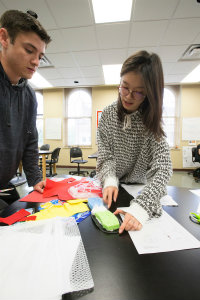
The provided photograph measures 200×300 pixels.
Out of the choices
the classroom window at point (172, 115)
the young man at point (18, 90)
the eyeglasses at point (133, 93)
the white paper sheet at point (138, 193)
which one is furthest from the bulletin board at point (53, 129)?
the eyeglasses at point (133, 93)

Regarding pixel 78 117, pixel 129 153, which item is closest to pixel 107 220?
pixel 129 153

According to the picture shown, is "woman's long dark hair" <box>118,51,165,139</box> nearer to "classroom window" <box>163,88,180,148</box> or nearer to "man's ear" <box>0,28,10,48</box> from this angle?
"man's ear" <box>0,28,10,48</box>

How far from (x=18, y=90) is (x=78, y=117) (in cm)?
468

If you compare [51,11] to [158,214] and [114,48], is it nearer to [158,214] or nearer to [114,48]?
[114,48]

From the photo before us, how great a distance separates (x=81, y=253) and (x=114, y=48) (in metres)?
3.42

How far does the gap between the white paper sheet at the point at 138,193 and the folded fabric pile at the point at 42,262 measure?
42cm

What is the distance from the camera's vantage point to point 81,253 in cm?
39

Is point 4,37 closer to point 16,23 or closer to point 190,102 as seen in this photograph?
point 16,23

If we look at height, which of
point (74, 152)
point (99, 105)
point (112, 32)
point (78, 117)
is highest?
point (112, 32)

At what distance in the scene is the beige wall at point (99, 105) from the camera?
4973 millimetres

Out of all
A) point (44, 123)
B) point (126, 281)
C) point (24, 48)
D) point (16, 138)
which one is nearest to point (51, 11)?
point (24, 48)

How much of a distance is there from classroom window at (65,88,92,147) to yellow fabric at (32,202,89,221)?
16.0 feet

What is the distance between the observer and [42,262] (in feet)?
1.15

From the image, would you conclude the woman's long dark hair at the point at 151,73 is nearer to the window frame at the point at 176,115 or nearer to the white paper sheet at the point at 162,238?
the white paper sheet at the point at 162,238
